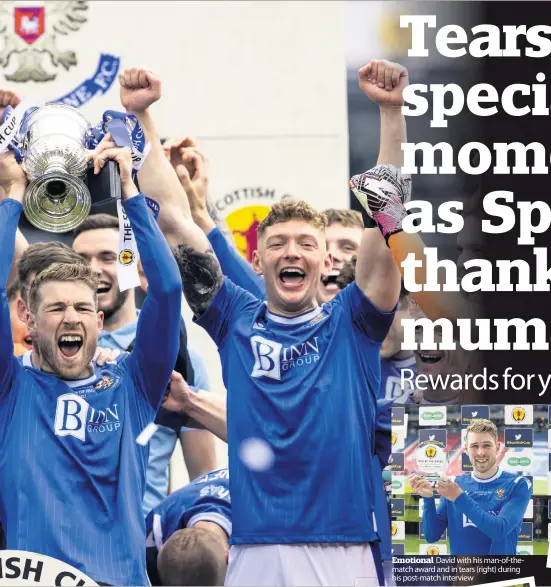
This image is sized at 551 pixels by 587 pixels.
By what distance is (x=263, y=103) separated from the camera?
199 inches

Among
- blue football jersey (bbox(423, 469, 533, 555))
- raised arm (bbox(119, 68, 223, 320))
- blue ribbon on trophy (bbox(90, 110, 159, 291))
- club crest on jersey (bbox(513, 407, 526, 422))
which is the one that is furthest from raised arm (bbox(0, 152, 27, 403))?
club crest on jersey (bbox(513, 407, 526, 422))

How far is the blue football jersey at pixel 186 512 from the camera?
4.29 m

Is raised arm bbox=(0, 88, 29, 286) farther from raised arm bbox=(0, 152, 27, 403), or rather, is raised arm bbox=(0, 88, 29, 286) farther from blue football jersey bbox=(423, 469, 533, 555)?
blue football jersey bbox=(423, 469, 533, 555)

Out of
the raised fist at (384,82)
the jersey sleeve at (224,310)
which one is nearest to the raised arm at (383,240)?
the raised fist at (384,82)

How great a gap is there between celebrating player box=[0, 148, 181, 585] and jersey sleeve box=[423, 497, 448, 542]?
3.84 feet

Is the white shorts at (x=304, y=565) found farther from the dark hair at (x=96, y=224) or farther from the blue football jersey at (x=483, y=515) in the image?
the dark hair at (x=96, y=224)

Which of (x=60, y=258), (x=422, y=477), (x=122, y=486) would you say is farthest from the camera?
(x=422, y=477)

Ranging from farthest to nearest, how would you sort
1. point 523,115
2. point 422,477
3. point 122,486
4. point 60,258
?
point 523,115 < point 422,477 < point 60,258 < point 122,486

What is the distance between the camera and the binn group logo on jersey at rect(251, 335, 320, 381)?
4.09 meters

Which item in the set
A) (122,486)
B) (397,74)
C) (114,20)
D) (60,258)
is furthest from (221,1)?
(122,486)

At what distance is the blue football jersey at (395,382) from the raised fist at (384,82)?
1029mm

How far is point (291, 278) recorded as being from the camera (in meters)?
4.17

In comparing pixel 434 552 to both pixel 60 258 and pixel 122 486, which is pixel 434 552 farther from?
pixel 60 258

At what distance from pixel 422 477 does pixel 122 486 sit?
4.06ft
